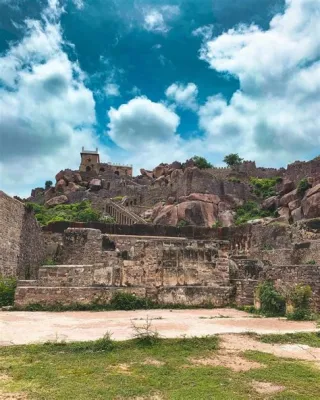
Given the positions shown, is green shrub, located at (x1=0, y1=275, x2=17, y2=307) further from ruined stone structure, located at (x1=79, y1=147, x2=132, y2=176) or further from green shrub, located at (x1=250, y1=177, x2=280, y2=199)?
ruined stone structure, located at (x1=79, y1=147, x2=132, y2=176)

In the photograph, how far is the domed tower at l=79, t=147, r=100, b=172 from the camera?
8636cm

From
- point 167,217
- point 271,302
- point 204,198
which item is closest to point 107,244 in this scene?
point 271,302

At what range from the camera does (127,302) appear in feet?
37.6

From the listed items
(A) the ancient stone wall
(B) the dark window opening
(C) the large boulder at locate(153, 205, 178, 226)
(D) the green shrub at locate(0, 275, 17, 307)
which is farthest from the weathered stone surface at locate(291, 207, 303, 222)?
(D) the green shrub at locate(0, 275, 17, 307)

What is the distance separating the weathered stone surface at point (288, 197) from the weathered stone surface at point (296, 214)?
9.33ft

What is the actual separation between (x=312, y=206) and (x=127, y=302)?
1005 inches

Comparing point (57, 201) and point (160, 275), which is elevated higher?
point (57, 201)

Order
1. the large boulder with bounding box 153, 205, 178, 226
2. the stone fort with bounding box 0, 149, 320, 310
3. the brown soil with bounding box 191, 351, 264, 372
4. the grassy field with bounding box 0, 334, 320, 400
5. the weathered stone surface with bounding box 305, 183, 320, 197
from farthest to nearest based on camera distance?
the large boulder with bounding box 153, 205, 178, 226 → the weathered stone surface with bounding box 305, 183, 320, 197 → the stone fort with bounding box 0, 149, 320, 310 → the brown soil with bounding box 191, 351, 264, 372 → the grassy field with bounding box 0, 334, 320, 400

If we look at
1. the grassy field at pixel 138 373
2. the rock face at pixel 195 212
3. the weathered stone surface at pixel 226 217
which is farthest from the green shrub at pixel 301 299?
the weathered stone surface at pixel 226 217

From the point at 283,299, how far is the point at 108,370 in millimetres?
7100

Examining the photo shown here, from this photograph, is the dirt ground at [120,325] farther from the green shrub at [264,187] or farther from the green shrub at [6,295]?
the green shrub at [264,187]

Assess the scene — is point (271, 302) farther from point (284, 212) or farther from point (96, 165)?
point (96, 165)

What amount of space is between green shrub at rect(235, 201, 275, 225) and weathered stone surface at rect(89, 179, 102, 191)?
87.7 ft

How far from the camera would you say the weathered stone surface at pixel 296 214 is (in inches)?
1357
